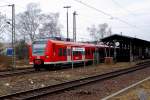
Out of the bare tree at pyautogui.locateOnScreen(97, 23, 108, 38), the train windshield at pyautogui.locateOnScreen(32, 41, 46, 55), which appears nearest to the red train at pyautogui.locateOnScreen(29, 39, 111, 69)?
the train windshield at pyautogui.locateOnScreen(32, 41, 46, 55)

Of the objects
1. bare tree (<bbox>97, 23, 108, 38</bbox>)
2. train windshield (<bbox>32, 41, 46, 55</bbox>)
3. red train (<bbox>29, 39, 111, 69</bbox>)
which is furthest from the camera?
bare tree (<bbox>97, 23, 108, 38</bbox>)

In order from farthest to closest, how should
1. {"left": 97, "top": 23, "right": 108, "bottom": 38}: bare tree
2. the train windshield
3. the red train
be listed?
1. {"left": 97, "top": 23, "right": 108, "bottom": 38}: bare tree
2. the train windshield
3. the red train

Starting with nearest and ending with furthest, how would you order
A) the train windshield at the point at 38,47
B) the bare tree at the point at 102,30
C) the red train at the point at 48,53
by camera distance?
the red train at the point at 48,53
the train windshield at the point at 38,47
the bare tree at the point at 102,30

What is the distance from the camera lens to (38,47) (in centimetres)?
3266

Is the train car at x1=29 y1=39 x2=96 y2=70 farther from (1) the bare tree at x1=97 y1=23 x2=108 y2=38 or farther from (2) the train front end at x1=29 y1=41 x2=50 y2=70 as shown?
(1) the bare tree at x1=97 y1=23 x2=108 y2=38

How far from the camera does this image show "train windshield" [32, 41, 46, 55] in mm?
32438

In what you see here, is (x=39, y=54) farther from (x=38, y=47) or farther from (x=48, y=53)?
(x=48, y=53)

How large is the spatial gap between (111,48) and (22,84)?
34.5 m

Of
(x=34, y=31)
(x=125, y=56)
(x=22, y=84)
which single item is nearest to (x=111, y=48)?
(x=125, y=56)

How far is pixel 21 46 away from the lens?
66375mm

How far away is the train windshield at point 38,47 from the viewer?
3244 centimetres

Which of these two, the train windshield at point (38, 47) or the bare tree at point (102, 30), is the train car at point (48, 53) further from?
the bare tree at point (102, 30)

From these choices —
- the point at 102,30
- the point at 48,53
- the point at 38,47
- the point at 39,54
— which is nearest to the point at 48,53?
the point at 48,53

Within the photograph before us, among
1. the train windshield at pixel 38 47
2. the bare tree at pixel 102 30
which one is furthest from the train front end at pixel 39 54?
the bare tree at pixel 102 30
